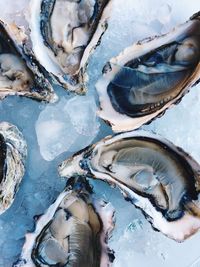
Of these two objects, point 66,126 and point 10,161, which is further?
point 66,126

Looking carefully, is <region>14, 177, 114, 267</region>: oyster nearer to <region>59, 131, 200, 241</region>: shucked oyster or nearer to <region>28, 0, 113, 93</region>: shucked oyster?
<region>59, 131, 200, 241</region>: shucked oyster

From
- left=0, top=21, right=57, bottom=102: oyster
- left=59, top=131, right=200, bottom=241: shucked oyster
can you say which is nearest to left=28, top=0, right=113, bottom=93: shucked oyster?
left=0, top=21, right=57, bottom=102: oyster

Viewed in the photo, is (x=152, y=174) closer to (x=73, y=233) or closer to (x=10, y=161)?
(x=73, y=233)

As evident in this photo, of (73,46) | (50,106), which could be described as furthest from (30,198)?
(73,46)

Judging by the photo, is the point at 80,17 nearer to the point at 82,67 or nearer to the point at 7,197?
the point at 82,67

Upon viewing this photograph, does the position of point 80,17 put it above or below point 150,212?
above

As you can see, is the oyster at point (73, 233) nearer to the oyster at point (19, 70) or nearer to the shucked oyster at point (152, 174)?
the shucked oyster at point (152, 174)

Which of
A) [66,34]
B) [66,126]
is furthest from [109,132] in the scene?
[66,34]
